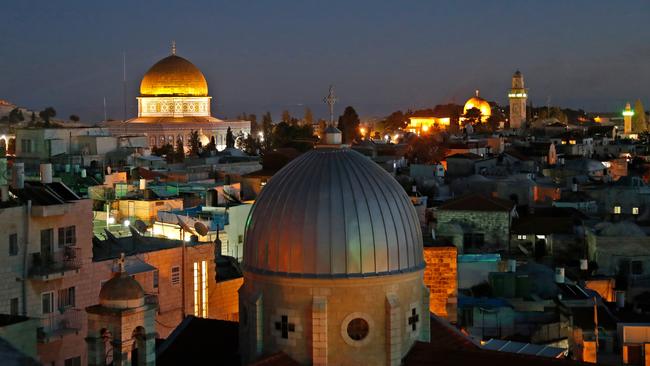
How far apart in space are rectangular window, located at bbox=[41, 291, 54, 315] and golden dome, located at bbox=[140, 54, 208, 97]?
8116 centimetres

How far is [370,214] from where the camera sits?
1708cm

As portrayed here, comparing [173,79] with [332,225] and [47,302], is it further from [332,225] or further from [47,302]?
[332,225]

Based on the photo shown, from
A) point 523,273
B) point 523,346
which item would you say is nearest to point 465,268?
point 523,273

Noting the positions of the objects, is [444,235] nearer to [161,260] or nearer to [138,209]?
[138,209]

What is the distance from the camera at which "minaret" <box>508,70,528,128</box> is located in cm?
13838

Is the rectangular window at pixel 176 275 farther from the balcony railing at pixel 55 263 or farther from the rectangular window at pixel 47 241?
the rectangular window at pixel 47 241

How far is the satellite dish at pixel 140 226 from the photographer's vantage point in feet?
105

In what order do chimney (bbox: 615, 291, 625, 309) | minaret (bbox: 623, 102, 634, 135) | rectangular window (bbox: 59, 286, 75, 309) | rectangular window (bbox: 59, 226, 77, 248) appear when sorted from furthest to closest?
minaret (bbox: 623, 102, 634, 135)
chimney (bbox: 615, 291, 625, 309)
rectangular window (bbox: 59, 226, 77, 248)
rectangular window (bbox: 59, 286, 75, 309)

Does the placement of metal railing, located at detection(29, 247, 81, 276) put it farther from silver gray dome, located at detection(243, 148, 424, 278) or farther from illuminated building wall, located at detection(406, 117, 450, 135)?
illuminated building wall, located at detection(406, 117, 450, 135)

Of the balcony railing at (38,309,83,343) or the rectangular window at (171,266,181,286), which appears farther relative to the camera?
the rectangular window at (171,266,181,286)

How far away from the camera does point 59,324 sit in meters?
23.7

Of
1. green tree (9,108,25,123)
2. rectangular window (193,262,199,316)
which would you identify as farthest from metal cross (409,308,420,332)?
green tree (9,108,25,123)

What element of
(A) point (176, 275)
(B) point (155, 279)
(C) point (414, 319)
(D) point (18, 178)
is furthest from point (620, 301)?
(C) point (414, 319)

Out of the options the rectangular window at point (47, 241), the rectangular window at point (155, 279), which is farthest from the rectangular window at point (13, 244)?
the rectangular window at point (155, 279)
